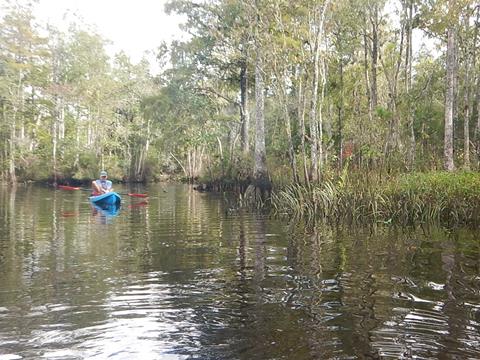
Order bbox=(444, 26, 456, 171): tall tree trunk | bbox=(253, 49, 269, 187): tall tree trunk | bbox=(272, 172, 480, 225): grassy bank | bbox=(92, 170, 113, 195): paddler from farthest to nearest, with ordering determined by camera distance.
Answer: bbox=(92, 170, 113, 195): paddler < bbox=(253, 49, 269, 187): tall tree trunk < bbox=(444, 26, 456, 171): tall tree trunk < bbox=(272, 172, 480, 225): grassy bank

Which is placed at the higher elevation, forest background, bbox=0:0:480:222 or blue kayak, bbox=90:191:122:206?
forest background, bbox=0:0:480:222

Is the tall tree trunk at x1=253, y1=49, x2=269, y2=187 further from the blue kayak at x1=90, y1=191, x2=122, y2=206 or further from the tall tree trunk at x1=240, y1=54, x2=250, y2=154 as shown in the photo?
the tall tree trunk at x1=240, y1=54, x2=250, y2=154

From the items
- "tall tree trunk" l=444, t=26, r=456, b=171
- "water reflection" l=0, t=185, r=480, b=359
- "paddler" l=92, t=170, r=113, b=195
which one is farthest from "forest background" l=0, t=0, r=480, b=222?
"paddler" l=92, t=170, r=113, b=195

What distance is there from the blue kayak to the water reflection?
628 centimetres

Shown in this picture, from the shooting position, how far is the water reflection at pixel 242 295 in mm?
3600

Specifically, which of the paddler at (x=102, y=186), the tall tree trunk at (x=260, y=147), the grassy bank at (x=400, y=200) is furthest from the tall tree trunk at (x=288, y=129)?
the paddler at (x=102, y=186)

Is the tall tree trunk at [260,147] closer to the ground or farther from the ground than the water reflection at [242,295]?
farther from the ground

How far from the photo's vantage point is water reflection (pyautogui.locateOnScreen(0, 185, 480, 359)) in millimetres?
3600

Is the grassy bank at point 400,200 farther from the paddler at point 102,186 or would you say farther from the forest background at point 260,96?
the paddler at point 102,186

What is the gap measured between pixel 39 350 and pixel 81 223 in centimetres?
863

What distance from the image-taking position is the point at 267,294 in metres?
5.05

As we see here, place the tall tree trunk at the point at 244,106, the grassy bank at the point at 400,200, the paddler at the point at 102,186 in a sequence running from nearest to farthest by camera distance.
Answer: the grassy bank at the point at 400,200, the paddler at the point at 102,186, the tall tree trunk at the point at 244,106

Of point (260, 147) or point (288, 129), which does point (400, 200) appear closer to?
point (288, 129)

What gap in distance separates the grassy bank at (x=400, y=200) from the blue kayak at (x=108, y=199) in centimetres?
654
